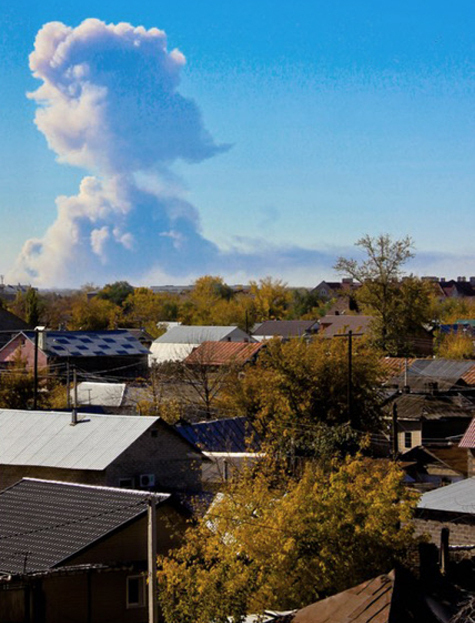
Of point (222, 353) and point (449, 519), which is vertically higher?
point (222, 353)

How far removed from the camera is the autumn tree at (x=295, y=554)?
18.5 meters

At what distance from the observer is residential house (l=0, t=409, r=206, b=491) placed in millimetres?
28500

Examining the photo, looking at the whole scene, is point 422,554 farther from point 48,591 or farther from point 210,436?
point 210,436

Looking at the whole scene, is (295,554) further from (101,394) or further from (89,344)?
(89,344)

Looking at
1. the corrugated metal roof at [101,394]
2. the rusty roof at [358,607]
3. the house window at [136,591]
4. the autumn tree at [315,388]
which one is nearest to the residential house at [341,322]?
the corrugated metal roof at [101,394]

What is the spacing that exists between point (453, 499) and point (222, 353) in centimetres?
4371

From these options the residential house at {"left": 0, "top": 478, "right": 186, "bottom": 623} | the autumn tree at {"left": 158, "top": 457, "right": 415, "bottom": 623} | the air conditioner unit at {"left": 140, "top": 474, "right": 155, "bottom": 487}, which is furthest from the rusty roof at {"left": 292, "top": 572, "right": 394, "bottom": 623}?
the air conditioner unit at {"left": 140, "top": 474, "right": 155, "bottom": 487}

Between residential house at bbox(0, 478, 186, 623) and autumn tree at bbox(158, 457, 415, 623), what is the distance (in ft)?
5.16

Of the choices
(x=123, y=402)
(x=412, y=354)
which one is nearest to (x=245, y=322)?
(x=412, y=354)

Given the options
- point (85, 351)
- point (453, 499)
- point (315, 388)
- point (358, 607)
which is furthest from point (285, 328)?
point (358, 607)

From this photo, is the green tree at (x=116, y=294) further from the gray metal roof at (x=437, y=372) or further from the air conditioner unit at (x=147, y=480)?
the air conditioner unit at (x=147, y=480)

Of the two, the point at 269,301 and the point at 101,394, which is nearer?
the point at 101,394

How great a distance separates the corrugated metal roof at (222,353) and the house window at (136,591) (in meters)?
42.4

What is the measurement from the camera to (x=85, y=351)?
227ft
